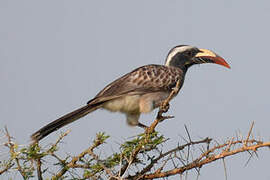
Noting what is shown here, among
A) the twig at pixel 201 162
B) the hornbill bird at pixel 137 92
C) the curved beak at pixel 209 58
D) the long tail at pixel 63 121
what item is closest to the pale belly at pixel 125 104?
the hornbill bird at pixel 137 92

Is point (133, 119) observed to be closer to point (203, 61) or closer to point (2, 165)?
point (203, 61)

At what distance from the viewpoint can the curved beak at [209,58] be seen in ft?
21.1

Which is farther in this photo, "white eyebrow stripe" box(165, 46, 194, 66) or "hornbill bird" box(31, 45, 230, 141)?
"white eyebrow stripe" box(165, 46, 194, 66)

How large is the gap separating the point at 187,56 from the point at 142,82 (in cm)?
134

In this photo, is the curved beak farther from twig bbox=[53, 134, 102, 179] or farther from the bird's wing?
twig bbox=[53, 134, 102, 179]

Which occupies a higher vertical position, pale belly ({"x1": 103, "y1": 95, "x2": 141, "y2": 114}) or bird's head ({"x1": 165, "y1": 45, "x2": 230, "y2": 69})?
bird's head ({"x1": 165, "y1": 45, "x2": 230, "y2": 69})

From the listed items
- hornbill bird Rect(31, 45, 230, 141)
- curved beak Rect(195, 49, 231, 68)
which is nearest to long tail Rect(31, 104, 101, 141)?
hornbill bird Rect(31, 45, 230, 141)

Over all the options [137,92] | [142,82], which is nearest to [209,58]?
[142,82]

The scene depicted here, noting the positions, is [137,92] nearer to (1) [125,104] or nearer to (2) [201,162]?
(1) [125,104]

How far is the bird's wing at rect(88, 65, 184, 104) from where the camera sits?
5438 mm

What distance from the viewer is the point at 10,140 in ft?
9.57

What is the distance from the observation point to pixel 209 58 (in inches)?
261

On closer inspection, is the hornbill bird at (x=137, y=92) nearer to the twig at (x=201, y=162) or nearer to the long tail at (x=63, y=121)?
the long tail at (x=63, y=121)

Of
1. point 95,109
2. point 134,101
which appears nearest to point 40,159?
point 95,109
